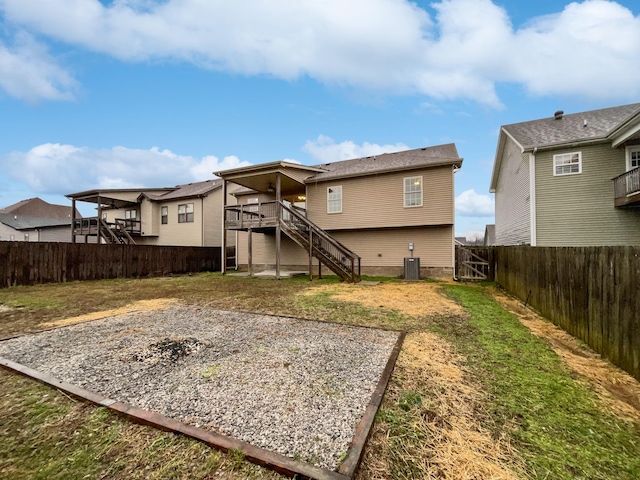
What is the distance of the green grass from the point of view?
1.77 metres

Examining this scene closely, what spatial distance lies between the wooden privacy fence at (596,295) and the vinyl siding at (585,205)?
25.0ft

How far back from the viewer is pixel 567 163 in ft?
38.3

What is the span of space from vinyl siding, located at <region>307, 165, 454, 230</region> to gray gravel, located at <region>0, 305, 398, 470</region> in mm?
8795

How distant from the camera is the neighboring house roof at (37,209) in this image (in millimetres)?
35500

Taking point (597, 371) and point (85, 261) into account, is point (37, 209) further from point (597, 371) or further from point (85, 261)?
point (597, 371)

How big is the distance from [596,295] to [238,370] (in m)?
5.09

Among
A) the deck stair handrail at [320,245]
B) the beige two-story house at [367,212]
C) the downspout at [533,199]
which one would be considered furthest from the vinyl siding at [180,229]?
the downspout at [533,199]

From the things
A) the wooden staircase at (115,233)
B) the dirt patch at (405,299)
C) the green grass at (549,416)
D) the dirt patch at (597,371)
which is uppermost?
the wooden staircase at (115,233)

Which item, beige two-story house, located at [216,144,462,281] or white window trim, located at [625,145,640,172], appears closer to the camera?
white window trim, located at [625,145,640,172]

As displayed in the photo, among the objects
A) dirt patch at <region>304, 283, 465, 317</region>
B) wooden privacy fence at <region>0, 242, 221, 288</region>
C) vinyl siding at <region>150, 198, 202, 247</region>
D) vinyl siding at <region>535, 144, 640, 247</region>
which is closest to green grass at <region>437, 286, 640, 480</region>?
dirt patch at <region>304, 283, 465, 317</region>

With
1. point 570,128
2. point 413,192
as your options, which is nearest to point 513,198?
point 570,128

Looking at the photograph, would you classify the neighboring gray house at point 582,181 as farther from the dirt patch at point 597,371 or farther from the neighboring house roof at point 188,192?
the neighboring house roof at point 188,192

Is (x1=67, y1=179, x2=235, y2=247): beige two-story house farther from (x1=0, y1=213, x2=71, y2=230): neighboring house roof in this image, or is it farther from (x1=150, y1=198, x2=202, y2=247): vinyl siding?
(x1=0, y1=213, x2=71, y2=230): neighboring house roof

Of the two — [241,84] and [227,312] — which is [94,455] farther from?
[241,84]
